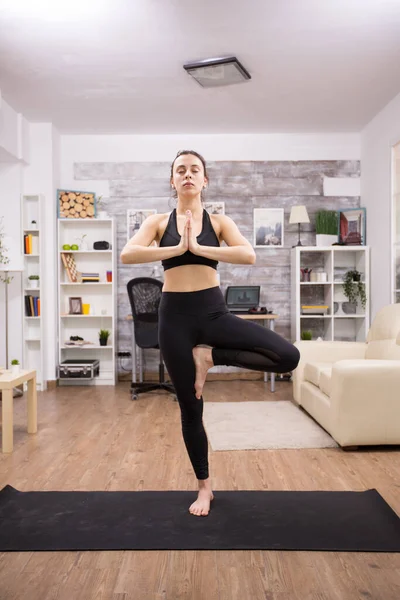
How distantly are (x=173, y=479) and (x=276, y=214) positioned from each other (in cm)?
454

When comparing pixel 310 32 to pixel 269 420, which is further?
pixel 269 420

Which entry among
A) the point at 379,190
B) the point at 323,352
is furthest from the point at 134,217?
the point at 323,352

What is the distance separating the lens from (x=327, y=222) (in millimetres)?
6863

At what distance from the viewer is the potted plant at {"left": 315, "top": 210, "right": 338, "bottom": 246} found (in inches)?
270

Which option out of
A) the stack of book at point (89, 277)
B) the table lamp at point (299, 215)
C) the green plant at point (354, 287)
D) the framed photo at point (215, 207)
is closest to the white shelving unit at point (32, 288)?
the stack of book at point (89, 277)

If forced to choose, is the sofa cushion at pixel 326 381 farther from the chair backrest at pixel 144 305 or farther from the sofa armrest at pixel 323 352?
the chair backrest at pixel 144 305

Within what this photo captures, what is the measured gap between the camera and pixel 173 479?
3.13 metres

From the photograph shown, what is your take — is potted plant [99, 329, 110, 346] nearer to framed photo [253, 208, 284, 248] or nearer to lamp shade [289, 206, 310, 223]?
framed photo [253, 208, 284, 248]

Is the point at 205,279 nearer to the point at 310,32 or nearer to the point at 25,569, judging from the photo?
the point at 25,569

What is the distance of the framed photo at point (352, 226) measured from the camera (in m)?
6.71

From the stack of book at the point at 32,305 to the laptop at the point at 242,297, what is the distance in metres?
2.16

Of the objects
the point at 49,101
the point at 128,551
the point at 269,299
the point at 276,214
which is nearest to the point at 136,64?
the point at 49,101

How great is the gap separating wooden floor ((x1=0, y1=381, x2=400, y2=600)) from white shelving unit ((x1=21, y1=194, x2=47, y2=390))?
2.31 feet

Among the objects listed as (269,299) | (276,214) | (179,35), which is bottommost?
(269,299)
